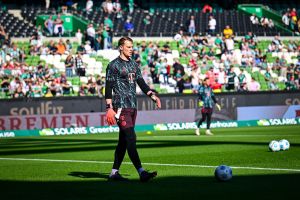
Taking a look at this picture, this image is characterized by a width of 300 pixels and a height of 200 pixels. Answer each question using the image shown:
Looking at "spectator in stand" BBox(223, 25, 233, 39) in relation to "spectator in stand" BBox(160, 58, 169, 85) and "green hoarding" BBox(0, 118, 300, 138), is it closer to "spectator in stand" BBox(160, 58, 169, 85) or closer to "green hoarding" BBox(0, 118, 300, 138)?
"spectator in stand" BBox(160, 58, 169, 85)

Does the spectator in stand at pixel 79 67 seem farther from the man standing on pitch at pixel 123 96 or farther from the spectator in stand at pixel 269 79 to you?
the man standing on pitch at pixel 123 96

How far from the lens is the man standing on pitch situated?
13.3 m

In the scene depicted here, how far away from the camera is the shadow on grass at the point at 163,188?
11.0m

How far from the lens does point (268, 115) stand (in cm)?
4119

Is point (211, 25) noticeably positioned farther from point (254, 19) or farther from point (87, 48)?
point (87, 48)

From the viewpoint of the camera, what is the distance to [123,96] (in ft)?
44.4

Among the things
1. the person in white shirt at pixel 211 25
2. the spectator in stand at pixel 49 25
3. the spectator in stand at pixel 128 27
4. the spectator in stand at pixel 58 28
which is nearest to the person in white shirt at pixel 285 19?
the person in white shirt at pixel 211 25

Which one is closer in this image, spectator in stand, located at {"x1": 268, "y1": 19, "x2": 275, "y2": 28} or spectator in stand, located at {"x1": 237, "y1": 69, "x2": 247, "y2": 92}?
spectator in stand, located at {"x1": 237, "y1": 69, "x2": 247, "y2": 92}

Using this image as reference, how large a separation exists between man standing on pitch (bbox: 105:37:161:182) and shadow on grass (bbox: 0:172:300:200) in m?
0.69

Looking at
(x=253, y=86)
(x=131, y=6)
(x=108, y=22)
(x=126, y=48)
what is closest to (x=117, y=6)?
(x=131, y=6)

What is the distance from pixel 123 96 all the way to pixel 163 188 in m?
2.21

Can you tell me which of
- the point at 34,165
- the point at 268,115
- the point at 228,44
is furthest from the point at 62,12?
the point at 34,165

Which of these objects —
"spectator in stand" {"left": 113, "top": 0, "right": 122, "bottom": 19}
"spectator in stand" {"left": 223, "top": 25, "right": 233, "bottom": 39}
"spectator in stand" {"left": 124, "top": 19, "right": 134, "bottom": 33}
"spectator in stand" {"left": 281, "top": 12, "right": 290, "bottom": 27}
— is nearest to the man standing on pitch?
"spectator in stand" {"left": 124, "top": 19, "right": 134, "bottom": 33}

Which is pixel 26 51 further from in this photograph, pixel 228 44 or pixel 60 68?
pixel 228 44
